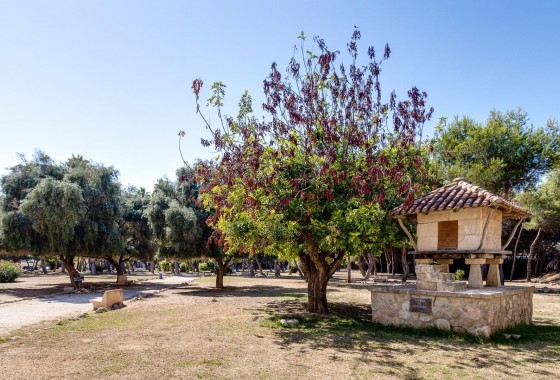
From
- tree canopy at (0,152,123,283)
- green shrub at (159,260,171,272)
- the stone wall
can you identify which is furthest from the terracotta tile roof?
green shrub at (159,260,171,272)

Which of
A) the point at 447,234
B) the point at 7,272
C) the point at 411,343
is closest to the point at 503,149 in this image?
the point at 447,234

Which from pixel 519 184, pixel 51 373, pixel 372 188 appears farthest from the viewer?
pixel 519 184

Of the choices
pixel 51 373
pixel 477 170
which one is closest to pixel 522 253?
pixel 477 170

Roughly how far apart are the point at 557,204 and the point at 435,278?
26484 millimetres

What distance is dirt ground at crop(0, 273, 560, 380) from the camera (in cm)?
769

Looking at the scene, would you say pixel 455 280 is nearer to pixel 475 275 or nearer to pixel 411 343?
pixel 475 275

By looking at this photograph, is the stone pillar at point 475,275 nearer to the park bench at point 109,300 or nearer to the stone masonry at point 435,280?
the stone masonry at point 435,280

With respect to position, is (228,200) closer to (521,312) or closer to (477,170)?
(521,312)

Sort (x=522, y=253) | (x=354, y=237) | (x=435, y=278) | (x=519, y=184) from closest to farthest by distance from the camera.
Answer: (x=435, y=278) → (x=354, y=237) → (x=519, y=184) → (x=522, y=253)

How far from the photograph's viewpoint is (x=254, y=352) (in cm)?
930

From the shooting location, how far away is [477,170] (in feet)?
86.5

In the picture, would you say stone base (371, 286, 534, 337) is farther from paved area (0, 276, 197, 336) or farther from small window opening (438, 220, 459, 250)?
paved area (0, 276, 197, 336)

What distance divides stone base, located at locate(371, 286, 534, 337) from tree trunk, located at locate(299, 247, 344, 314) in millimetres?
2750

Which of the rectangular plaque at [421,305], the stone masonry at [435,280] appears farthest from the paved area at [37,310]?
Answer: the stone masonry at [435,280]
